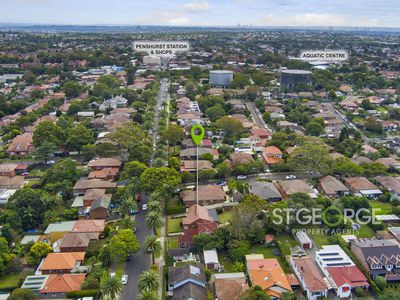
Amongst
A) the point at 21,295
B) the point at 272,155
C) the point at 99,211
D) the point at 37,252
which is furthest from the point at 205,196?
the point at 21,295

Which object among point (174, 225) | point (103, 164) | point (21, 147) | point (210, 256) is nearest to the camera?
point (210, 256)

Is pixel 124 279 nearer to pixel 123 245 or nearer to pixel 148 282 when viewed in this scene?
pixel 123 245

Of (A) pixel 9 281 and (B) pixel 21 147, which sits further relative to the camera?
(B) pixel 21 147

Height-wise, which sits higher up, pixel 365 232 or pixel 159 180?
pixel 159 180

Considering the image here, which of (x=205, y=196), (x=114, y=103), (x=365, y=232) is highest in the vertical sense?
(x=114, y=103)

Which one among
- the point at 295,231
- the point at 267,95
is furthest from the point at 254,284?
the point at 267,95

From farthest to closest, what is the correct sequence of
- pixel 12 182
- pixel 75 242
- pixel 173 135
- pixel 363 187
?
pixel 173 135 → pixel 12 182 → pixel 363 187 → pixel 75 242

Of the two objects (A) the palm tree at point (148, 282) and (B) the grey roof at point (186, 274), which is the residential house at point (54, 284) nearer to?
(A) the palm tree at point (148, 282)
